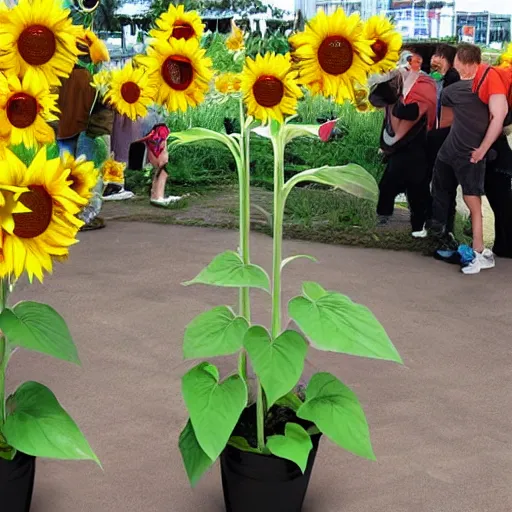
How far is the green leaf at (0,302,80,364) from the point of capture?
5.39 ft

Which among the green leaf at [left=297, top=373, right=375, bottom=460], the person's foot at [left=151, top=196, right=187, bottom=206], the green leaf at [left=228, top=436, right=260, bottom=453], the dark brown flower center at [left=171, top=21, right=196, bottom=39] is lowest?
the person's foot at [left=151, top=196, right=187, bottom=206]

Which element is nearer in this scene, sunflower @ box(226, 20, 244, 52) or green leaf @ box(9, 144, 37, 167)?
green leaf @ box(9, 144, 37, 167)

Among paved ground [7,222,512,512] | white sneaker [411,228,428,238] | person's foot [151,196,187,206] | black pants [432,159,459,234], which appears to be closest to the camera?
paved ground [7,222,512,512]

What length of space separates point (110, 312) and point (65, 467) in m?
1.50

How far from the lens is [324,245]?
17.2ft

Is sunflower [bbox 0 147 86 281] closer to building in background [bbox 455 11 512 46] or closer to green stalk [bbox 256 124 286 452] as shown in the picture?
green stalk [bbox 256 124 286 452]

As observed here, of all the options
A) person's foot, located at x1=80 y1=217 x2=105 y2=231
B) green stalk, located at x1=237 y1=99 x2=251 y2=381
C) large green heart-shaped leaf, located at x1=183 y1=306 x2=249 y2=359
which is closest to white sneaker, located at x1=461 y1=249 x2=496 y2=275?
person's foot, located at x1=80 y1=217 x2=105 y2=231

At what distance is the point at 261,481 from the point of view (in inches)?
74.7

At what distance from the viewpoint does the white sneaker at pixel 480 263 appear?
15.0 feet

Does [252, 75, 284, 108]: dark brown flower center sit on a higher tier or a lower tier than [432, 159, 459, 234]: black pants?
higher

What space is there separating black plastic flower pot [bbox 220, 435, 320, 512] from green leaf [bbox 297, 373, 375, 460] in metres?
0.14

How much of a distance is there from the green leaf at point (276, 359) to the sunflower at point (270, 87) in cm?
46

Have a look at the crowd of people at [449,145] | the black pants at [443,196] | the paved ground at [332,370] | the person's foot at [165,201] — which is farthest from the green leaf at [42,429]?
the person's foot at [165,201]

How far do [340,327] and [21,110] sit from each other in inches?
30.3
